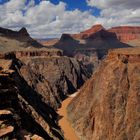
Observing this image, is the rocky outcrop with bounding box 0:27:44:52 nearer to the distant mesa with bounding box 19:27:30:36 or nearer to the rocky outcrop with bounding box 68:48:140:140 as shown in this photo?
the distant mesa with bounding box 19:27:30:36

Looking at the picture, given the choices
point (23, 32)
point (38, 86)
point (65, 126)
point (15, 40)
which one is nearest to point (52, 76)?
point (38, 86)

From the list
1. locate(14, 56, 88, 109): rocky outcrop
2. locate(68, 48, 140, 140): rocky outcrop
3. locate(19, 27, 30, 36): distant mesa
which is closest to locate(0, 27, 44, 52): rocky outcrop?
locate(19, 27, 30, 36): distant mesa

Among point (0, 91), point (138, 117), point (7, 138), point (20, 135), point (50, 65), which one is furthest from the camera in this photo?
point (50, 65)

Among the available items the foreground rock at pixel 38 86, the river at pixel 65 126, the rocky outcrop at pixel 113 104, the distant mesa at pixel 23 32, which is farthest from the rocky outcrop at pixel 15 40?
the rocky outcrop at pixel 113 104

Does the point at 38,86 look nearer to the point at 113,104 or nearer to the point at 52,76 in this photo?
the point at 52,76

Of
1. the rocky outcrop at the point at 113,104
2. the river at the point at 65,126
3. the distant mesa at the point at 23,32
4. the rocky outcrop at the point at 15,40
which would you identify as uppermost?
the distant mesa at the point at 23,32

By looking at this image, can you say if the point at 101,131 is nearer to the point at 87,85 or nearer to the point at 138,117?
the point at 138,117

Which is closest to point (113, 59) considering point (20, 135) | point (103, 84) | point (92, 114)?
point (103, 84)

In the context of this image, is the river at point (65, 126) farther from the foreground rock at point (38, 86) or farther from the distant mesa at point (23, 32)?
the distant mesa at point (23, 32)
